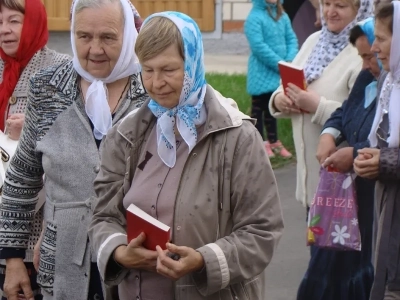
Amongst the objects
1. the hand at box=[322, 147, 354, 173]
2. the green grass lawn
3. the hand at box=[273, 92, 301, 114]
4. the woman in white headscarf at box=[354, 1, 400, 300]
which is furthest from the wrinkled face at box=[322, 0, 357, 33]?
the green grass lawn

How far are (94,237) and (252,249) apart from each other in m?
0.55

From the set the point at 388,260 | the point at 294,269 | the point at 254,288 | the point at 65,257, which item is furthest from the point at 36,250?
the point at 294,269

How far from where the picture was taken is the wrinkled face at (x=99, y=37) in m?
3.76

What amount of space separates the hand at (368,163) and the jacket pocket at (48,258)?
4.84ft

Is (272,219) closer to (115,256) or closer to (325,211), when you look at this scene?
(115,256)

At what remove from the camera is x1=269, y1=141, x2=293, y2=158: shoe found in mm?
10148

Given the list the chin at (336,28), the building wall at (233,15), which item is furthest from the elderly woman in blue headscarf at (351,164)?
the building wall at (233,15)

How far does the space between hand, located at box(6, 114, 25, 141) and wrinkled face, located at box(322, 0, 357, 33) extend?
1901 mm

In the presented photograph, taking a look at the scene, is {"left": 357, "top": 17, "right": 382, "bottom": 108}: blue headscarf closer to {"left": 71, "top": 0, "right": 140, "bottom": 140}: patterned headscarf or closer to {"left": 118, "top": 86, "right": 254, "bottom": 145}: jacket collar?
{"left": 71, "top": 0, "right": 140, "bottom": 140}: patterned headscarf

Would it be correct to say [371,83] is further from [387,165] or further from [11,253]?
[11,253]

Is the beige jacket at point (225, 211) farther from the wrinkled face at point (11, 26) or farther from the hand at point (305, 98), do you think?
the hand at point (305, 98)

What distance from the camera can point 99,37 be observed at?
3781 millimetres

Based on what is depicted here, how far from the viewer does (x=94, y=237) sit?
3336 mm

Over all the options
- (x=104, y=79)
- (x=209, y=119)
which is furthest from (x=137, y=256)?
(x=104, y=79)
